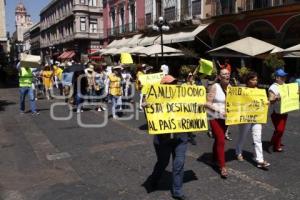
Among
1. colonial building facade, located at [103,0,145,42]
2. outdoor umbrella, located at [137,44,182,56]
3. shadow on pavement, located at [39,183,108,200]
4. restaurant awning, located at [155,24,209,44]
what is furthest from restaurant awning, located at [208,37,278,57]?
colonial building facade, located at [103,0,145,42]

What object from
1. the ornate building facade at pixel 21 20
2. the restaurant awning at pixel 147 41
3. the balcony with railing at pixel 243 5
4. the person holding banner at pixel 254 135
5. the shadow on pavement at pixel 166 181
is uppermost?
the ornate building facade at pixel 21 20

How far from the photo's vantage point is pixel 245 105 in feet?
20.5

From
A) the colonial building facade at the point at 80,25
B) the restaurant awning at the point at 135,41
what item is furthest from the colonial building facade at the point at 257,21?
the colonial building facade at the point at 80,25

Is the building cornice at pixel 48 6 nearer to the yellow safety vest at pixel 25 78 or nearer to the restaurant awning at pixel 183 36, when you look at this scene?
the restaurant awning at pixel 183 36

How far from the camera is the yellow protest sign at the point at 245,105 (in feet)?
19.8

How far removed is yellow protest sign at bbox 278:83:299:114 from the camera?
22.9 feet

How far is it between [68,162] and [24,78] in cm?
581

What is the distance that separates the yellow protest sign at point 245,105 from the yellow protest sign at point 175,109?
0.72m

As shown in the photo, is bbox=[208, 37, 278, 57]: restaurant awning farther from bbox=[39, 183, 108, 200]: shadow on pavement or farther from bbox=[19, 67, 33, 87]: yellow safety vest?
bbox=[39, 183, 108, 200]: shadow on pavement

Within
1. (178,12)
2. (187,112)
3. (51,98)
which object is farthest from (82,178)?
(178,12)

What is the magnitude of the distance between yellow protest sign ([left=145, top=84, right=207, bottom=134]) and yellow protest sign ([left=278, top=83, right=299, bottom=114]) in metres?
2.20

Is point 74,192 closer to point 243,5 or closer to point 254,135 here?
point 254,135

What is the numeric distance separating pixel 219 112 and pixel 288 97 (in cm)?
202

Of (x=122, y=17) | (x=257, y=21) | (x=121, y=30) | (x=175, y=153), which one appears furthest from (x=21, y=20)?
(x=175, y=153)
